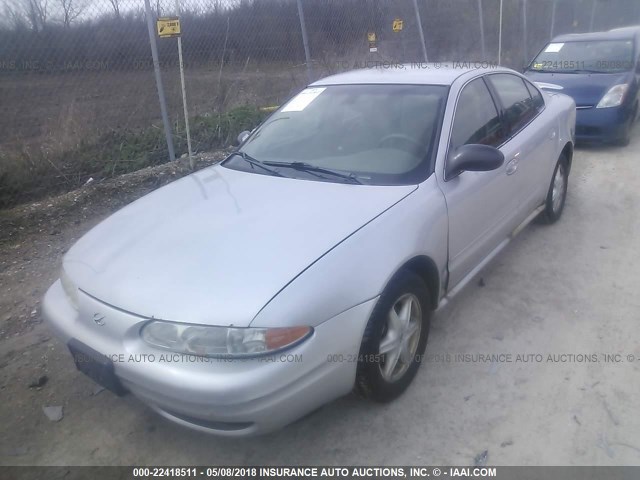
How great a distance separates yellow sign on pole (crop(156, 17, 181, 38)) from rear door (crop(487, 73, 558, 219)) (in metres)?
3.15

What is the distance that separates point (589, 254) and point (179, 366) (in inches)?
139

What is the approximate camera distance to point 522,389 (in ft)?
9.32

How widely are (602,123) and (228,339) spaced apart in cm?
669

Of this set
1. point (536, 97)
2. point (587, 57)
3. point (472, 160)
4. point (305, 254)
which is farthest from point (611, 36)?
point (305, 254)

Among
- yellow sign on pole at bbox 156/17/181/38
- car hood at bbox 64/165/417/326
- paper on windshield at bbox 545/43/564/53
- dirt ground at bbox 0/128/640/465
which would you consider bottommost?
dirt ground at bbox 0/128/640/465

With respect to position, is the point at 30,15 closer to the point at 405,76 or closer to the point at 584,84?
the point at 405,76

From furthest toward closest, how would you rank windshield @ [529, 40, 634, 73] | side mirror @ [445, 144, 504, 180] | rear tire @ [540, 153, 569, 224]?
windshield @ [529, 40, 634, 73], rear tire @ [540, 153, 569, 224], side mirror @ [445, 144, 504, 180]

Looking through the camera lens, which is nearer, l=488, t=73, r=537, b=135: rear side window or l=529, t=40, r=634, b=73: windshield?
l=488, t=73, r=537, b=135: rear side window

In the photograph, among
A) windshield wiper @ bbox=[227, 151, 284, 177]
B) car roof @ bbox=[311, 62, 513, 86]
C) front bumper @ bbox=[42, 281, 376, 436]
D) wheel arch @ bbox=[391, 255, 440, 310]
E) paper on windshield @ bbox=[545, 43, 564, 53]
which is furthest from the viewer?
paper on windshield @ bbox=[545, 43, 564, 53]

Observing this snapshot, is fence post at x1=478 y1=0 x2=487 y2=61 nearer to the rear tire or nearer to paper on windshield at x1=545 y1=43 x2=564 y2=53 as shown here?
paper on windshield at x1=545 y1=43 x2=564 y2=53

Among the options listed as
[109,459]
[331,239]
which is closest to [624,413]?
[331,239]

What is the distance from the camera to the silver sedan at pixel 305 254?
6.87 ft

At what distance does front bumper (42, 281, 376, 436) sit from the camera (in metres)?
2.04

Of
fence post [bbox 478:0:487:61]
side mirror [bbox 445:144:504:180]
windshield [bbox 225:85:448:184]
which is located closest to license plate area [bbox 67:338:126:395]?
windshield [bbox 225:85:448:184]
